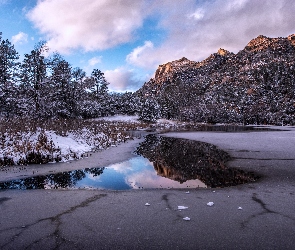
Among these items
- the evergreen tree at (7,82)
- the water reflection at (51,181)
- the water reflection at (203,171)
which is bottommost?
the water reflection at (203,171)

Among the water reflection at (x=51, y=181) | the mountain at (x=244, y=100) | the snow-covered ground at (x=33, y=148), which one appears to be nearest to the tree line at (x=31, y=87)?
the snow-covered ground at (x=33, y=148)

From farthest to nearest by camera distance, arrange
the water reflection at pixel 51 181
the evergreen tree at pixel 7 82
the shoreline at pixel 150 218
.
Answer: the evergreen tree at pixel 7 82 → the water reflection at pixel 51 181 → the shoreline at pixel 150 218

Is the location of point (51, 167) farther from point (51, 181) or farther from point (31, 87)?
point (31, 87)

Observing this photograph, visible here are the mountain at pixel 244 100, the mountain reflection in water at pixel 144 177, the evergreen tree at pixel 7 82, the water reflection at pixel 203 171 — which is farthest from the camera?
the mountain at pixel 244 100

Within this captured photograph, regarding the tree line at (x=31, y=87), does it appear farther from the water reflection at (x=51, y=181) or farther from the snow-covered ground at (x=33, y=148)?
the water reflection at (x=51, y=181)

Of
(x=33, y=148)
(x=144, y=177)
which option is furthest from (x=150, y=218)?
(x=33, y=148)

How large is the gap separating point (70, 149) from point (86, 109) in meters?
38.2

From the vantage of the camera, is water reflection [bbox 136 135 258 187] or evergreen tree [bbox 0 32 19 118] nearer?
water reflection [bbox 136 135 258 187]

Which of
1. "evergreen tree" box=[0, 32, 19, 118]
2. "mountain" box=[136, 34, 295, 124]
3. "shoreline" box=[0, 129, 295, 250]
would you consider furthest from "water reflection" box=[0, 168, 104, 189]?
"mountain" box=[136, 34, 295, 124]

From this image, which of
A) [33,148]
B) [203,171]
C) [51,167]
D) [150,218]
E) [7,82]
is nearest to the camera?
[150,218]

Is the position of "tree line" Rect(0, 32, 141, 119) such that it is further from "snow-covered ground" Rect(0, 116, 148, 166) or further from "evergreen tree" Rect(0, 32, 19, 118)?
"snow-covered ground" Rect(0, 116, 148, 166)

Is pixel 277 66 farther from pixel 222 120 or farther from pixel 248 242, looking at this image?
pixel 248 242

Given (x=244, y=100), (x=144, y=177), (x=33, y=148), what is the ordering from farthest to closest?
(x=244, y=100)
(x=33, y=148)
(x=144, y=177)

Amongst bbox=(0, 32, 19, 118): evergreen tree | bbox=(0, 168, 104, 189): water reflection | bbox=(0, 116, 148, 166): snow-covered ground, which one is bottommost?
bbox=(0, 168, 104, 189): water reflection
